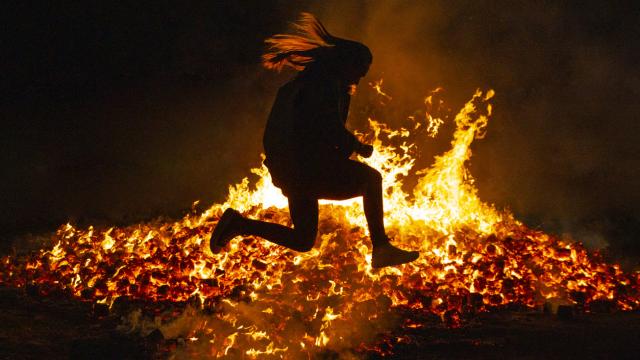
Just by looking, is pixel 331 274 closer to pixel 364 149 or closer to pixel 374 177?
pixel 374 177

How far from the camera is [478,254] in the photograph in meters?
6.23

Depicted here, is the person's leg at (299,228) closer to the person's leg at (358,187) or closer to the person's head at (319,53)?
the person's leg at (358,187)

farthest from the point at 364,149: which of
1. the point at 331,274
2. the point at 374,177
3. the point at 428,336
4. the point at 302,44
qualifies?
the point at 331,274

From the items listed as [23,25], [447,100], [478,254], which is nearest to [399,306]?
[478,254]

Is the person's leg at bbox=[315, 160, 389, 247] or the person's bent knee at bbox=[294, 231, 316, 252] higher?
the person's leg at bbox=[315, 160, 389, 247]

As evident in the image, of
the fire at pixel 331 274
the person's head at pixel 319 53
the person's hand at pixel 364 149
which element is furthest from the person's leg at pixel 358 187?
the fire at pixel 331 274

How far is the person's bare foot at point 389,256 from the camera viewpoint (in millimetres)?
4004

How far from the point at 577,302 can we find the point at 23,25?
1062 cm

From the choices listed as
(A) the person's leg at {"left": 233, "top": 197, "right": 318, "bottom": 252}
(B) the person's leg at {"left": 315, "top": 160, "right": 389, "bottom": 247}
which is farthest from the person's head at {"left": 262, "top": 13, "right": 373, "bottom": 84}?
(A) the person's leg at {"left": 233, "top": 197, "right": 318, "bottom": 252}

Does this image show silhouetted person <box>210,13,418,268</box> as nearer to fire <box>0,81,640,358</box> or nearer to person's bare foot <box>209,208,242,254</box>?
person's bare foot <box>209,208,242,254</box>

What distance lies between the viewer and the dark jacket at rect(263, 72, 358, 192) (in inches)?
149

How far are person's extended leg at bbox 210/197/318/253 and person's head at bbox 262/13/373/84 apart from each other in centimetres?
106

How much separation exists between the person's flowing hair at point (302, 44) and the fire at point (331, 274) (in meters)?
2.24

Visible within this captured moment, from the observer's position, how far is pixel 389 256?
4035mm
